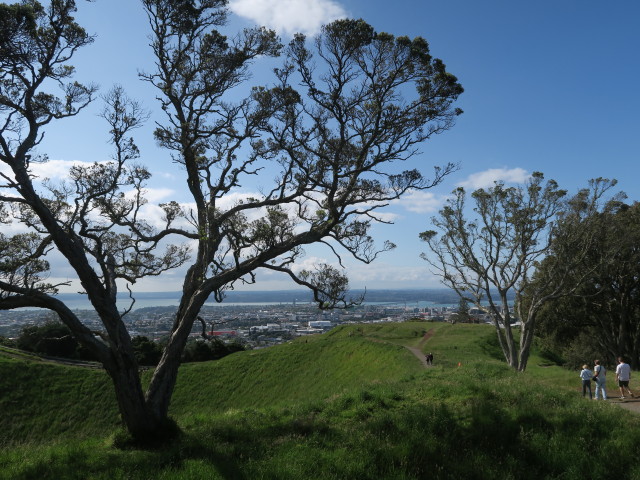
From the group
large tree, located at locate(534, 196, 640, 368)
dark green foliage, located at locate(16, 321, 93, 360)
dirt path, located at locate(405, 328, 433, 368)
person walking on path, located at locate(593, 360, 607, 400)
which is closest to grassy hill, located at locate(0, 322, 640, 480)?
person walking on path, located at locate(593, 360, 607, 400)

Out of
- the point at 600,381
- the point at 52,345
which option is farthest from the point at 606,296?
the point at 52,345

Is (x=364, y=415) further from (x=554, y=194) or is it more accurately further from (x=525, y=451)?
A: (x=554, y=194)

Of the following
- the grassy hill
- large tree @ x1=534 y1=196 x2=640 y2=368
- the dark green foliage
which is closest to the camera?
the grassy hill

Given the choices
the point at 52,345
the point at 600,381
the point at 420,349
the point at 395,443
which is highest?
the point at 395,443

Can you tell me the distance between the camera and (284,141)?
14539mm

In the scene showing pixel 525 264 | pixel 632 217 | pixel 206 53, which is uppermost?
pixel 206 53

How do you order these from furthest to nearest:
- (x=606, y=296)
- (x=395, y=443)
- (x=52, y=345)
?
(x=52, y=345), (x=606, y=296), (x=395, y=443)

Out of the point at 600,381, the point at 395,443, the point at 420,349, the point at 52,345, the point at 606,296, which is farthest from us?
the point at 52,345

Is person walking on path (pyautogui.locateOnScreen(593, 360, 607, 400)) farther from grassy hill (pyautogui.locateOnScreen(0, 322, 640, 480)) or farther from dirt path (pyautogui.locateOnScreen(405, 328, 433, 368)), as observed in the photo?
dirt path (pyautogui.locateOnScreen(405, 328, 433, 368))

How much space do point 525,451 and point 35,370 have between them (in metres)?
40.0

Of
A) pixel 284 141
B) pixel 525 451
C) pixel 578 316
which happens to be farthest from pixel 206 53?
pixel 578 316

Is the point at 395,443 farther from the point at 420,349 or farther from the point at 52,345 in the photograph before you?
the point at 52,345

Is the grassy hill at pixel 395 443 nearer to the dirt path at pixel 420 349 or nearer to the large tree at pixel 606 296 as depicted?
the dirt path at pixel 420 349

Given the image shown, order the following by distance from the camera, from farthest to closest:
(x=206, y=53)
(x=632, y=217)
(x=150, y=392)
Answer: (x=632, y=217)
(x=206, y=53)
(x=150, y=392)
